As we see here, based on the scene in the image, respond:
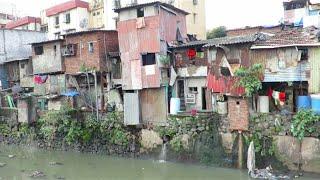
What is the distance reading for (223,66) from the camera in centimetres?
2102

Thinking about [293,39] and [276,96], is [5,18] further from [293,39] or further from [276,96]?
[293,39]

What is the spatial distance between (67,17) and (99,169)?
897 inches

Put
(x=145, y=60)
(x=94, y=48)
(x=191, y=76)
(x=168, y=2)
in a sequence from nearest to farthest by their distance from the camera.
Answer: (x=191, y=76), (x=145, y=60), (x=94, y=48), (x=168, y=2)

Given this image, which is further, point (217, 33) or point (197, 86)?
point (217, 33)

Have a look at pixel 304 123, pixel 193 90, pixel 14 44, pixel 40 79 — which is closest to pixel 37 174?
pixel 193 90

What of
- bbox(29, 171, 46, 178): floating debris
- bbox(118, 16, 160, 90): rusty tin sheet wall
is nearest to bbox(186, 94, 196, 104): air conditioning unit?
bbox(118, 16, 160, 90): rusty tin sheet wall

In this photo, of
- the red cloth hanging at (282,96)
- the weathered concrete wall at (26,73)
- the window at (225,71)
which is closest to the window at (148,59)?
the window at (225,71)

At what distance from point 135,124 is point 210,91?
14.9 feet

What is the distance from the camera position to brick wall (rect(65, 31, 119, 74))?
2555cm

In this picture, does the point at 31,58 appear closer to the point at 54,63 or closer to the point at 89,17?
the point at 54,63

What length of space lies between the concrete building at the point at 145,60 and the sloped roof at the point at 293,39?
5.58 m

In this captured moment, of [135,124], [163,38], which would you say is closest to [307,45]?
[163,38]

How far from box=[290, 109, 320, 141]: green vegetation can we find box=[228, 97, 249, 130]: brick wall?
7.66ft

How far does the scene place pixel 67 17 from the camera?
40.2 meters
